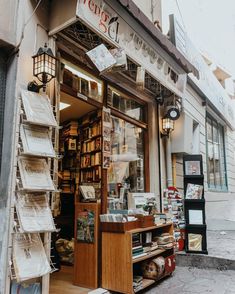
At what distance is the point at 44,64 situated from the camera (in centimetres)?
261

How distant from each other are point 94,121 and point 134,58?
1.32 metres

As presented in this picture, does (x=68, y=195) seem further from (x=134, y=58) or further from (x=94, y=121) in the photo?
(x=134, y=58)

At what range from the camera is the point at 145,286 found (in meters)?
3.45

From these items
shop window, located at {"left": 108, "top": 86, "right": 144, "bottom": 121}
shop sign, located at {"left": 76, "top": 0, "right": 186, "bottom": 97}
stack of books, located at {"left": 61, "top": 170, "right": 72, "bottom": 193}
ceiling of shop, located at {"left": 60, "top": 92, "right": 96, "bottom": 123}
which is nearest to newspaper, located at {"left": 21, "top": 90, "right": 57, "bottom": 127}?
shop sign, located at {"left": 76, "top": 0, "right": 186, "bottom": 97}

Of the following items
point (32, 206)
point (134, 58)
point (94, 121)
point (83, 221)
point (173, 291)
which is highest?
point (134, 58)

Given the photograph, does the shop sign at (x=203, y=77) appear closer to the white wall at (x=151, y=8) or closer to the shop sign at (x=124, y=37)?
the white wall at (x=151, y=8)

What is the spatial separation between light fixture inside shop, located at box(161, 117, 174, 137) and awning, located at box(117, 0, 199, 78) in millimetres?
1022

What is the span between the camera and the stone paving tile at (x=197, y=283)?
348cm

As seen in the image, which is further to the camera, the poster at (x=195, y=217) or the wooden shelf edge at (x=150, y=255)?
the poster at (x=195, y=217)

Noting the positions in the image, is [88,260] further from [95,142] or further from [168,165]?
[168,165]

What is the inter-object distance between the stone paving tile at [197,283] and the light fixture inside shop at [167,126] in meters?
2.38

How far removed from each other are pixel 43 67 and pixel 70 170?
10.8 feet

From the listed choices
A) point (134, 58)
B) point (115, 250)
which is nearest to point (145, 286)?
point (115, 250)

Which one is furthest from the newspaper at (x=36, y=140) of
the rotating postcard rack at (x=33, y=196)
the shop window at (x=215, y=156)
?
the shop window at (x=215, y=156)
